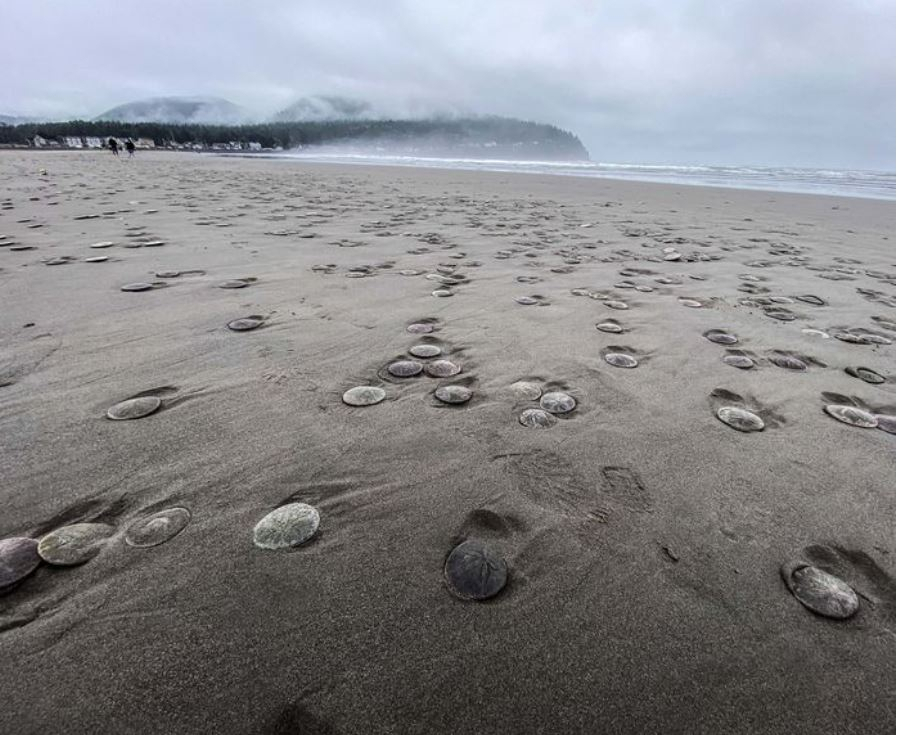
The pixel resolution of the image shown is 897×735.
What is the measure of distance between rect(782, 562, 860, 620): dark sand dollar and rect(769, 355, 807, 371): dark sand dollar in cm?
166

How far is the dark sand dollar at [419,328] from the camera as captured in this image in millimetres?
2994

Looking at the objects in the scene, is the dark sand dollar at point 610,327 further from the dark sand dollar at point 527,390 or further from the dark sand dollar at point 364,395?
the dark sand dollar at point 364,395

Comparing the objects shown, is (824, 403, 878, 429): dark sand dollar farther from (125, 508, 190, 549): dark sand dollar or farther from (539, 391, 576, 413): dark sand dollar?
(125, 508, 190, 549): dark sand dollar

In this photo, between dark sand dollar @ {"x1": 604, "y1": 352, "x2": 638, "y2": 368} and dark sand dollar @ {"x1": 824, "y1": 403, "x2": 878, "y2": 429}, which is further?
dark sand dollar @ {"x1": 604, "y1": 352, "x2": 638, "y2": 368}

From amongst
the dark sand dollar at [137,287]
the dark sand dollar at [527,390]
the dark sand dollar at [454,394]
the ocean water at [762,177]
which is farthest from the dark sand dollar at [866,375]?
the ocean water at [762,177]

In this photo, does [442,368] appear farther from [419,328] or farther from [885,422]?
[885,422]

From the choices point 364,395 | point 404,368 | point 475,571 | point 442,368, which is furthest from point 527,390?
point 475,571

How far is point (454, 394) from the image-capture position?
2213 mm

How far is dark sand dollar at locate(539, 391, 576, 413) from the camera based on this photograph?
214 centimetres

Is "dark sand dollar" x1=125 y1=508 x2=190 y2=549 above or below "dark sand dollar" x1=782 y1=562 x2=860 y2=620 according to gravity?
below

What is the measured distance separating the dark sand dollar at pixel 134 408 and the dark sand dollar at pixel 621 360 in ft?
7.66

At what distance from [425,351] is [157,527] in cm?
160

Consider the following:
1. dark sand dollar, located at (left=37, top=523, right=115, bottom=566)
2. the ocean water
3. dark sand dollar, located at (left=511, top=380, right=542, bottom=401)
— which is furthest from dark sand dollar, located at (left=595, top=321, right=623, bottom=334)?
the ocean water

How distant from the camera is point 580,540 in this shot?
A: 1.45m
